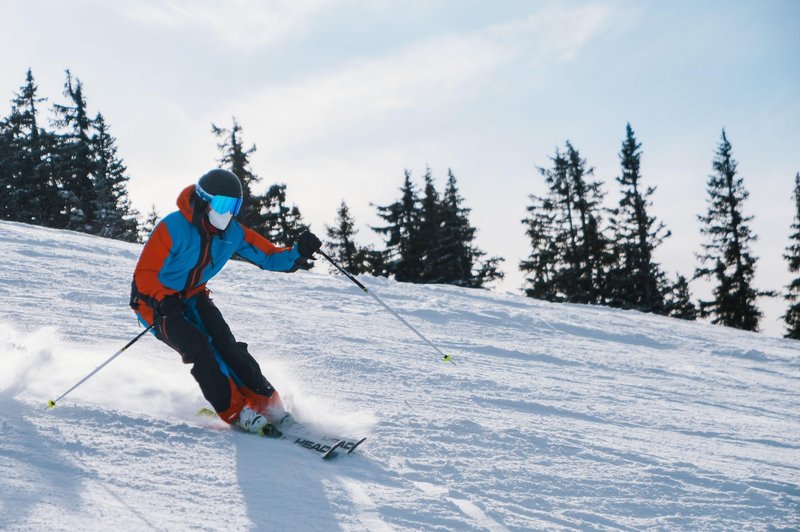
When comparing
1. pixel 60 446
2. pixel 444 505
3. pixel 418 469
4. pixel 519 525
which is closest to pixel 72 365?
pixel 60 446

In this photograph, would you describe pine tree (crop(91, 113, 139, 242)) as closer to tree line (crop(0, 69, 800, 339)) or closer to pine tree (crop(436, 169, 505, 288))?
tree line (crop(0, 69, 800, 339))

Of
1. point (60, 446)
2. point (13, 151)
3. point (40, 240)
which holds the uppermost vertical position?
point (13, 151)

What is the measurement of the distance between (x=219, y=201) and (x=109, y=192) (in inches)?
1382

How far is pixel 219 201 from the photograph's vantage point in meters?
3.82

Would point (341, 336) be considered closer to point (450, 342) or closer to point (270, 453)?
point (450, 342)

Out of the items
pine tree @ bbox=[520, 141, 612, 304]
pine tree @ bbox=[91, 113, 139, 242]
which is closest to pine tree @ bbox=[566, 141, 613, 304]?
pine tree @ bbox=[520, 141, 612, 304]

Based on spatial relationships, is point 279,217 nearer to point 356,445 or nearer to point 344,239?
point 344,239

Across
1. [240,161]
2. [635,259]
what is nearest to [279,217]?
[240,161]

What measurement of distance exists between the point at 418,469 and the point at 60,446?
1.79m

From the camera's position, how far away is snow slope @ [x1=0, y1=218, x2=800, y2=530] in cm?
265

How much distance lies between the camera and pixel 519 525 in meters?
2.74

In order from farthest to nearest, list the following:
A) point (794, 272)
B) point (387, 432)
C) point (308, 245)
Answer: point (794, 272)
point (308, 245)
point (387, 432)

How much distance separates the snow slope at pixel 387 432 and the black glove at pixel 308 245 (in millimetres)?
1039

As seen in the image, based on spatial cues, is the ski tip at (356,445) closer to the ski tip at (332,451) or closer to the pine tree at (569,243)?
the ski tip at (332,451)
